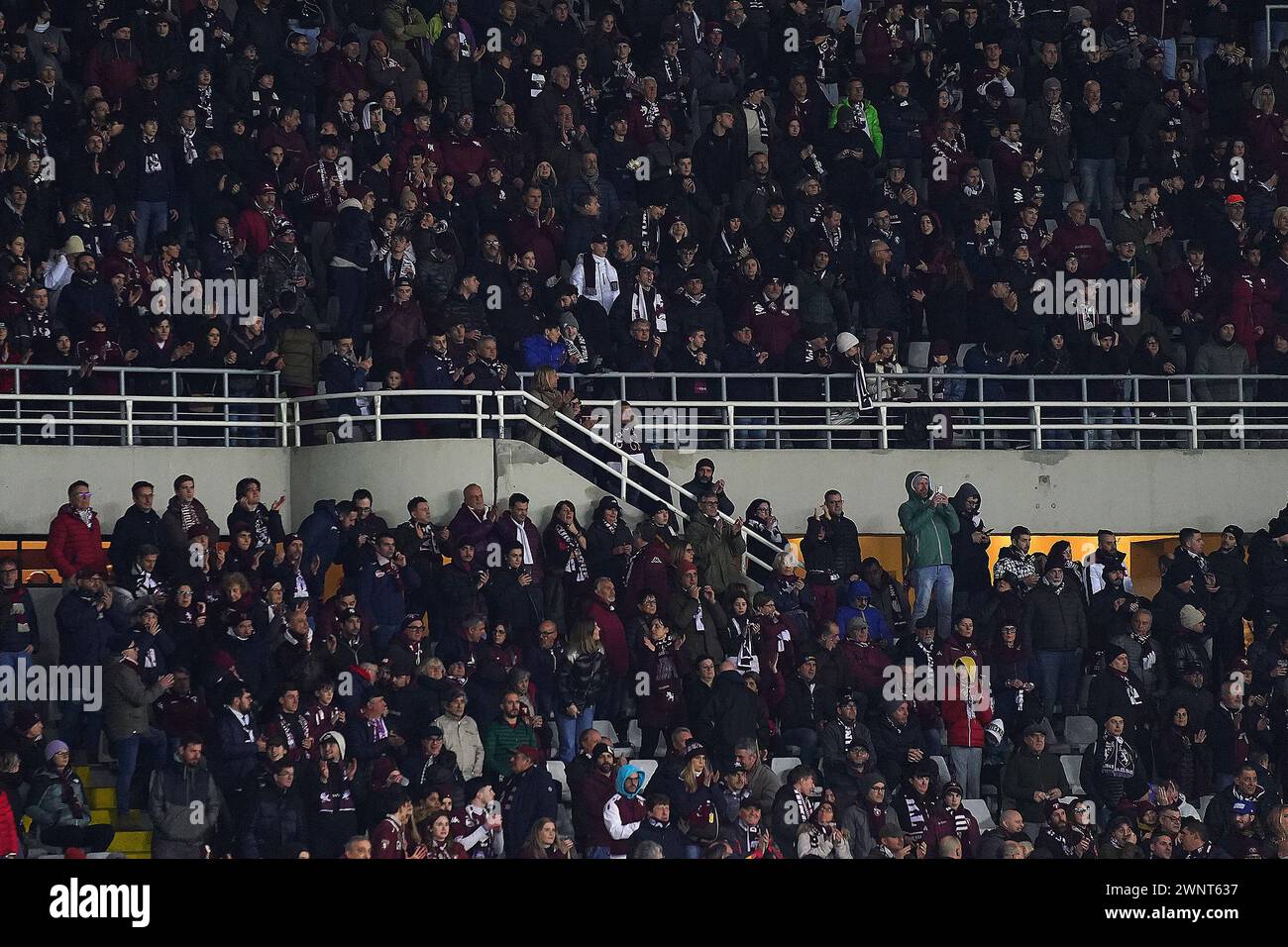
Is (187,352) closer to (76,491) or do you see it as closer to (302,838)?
(76,491)

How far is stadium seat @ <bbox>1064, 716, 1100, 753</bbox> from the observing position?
2175 cm

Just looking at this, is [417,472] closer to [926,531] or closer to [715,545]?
[715,545]

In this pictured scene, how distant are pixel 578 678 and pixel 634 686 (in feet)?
1.86

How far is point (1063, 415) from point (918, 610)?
146 inches

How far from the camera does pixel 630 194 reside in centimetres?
2569

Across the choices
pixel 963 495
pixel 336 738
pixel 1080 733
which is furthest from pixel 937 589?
pixel 336 738

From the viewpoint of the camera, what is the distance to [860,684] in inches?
827

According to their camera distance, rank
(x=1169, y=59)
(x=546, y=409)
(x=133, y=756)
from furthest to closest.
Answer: (x=1169, y=59)
(x=546, y=409)
(x=133, y=756)

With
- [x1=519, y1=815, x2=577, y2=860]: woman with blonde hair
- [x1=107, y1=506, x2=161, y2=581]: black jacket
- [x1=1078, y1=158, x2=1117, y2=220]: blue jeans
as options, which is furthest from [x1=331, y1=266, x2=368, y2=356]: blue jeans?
[x1=1078, y1=158, x2=1117, y2=220]: blue jeans

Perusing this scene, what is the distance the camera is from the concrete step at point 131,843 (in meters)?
18.8

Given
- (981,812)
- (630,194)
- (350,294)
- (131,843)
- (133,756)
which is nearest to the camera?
(131,843)

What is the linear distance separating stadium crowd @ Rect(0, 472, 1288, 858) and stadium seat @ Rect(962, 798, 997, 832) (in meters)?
0.04
